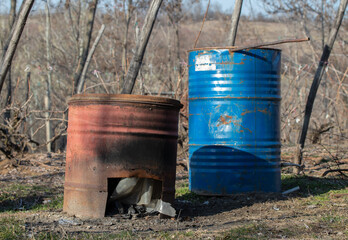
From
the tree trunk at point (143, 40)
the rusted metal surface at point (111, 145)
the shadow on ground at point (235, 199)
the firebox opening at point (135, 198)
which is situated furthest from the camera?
the tree trunk at point (143, 40)

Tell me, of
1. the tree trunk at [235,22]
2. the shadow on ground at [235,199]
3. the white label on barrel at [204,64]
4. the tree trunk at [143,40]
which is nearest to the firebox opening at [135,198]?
the shadow on ground at [235,199]

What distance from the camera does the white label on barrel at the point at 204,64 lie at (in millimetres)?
5383

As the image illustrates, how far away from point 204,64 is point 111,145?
194 centimetres

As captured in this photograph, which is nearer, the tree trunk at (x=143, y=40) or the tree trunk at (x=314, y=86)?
the tree trunk at (x=143, y=40)

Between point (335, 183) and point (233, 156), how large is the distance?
6.28ft

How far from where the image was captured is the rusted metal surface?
12.8 ft

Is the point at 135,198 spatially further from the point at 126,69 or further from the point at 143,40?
the point at 126,69

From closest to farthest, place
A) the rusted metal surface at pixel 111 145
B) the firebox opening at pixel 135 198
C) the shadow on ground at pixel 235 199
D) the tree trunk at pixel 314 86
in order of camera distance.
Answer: the rusted metal surface at pixel 111 145, the firebox opening at pixel 135 198, the shadow on ground at pixel 235 199, the tree trunk at pixel 314 86

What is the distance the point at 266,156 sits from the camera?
535cm

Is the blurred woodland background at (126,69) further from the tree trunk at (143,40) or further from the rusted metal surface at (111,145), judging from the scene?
the rusted metal surface at (111,145)

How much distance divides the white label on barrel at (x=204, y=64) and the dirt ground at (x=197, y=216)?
4.70ft

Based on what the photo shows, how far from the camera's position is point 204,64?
542cm

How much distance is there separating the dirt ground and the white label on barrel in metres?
1.43

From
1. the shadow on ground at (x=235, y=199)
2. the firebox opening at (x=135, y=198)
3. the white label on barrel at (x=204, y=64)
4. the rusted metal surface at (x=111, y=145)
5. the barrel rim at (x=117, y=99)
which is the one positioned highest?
the white label on barrel at (x=204, y=64)
